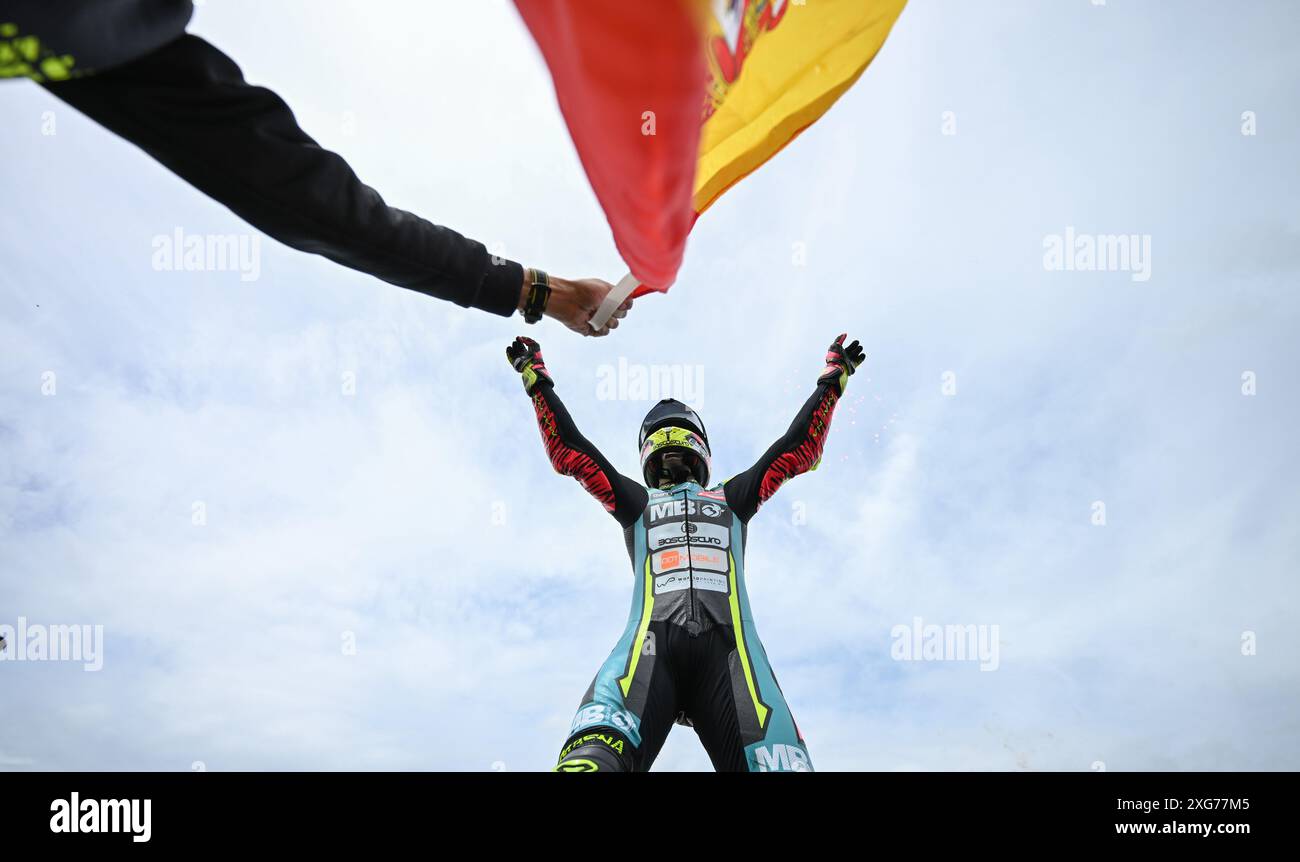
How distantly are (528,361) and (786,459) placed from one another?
1893 mm

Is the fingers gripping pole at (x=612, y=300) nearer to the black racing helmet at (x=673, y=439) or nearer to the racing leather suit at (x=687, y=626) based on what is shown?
the racing leather suit at (x=687, y=626)

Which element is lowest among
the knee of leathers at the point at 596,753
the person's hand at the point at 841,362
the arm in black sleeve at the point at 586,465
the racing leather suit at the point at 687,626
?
the knee of leathers at the point at 596,753

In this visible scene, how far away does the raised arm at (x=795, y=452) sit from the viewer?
16.2 feet

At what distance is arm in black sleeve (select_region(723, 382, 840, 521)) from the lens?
4.92 meters

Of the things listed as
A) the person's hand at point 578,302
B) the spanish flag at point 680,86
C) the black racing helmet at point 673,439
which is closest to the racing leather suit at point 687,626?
the black racing helmet at point 673,439

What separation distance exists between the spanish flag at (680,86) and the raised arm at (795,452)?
270 cm

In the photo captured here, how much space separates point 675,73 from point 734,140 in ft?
4.03

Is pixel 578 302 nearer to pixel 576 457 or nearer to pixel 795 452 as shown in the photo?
pixel 576 457

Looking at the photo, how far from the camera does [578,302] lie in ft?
6.26

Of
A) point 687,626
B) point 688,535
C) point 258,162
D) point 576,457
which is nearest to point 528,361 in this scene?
point 576,457

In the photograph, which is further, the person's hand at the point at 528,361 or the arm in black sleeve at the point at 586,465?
the person's hand at the point at 528,361
